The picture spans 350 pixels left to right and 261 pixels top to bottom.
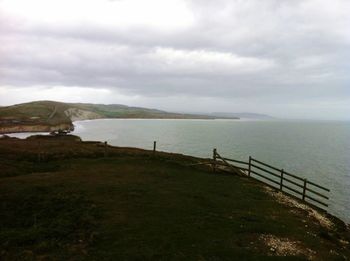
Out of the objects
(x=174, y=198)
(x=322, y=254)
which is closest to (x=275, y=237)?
(x=322, y=254)

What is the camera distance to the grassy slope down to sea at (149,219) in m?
15.6

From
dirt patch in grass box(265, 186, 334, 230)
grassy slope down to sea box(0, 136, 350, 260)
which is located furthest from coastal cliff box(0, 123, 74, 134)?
dirt patch in grass box(265, 186, 334, 230)

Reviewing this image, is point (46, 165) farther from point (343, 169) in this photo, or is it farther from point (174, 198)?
point (343, 169)

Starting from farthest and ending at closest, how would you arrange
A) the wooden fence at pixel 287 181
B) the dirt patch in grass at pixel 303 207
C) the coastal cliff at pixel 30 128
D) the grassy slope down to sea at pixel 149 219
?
the coastal cliff at pixel 30 128 < the wooden fence at pixel 287 181 < the dirt patch in grass at pixel 303 207 < the grassy slope down to sea at pixel 149 219

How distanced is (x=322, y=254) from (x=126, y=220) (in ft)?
33.2

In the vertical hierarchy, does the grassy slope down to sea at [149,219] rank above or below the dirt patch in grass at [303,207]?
above

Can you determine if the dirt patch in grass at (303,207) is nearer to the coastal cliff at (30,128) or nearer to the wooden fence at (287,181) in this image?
the wooden fence at (287,181)

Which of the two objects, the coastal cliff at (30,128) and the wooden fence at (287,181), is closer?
the wooden fence at (287,181)

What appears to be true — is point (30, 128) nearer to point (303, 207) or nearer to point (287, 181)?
point (287, 181)

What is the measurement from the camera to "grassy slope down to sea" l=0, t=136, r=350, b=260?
15648mm

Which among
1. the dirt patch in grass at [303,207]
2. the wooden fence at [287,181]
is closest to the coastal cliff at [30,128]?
the wooden fence at [287,181]

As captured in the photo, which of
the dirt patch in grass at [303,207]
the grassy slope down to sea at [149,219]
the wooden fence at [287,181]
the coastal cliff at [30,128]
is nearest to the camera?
the grassy slope down to sea at [149,219]

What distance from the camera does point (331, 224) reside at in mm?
24656

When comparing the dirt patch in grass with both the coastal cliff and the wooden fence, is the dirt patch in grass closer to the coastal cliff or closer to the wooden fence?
the wooden fence
